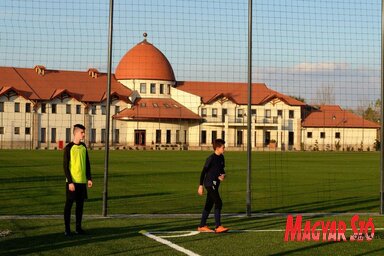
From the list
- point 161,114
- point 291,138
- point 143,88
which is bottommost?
point 291,138

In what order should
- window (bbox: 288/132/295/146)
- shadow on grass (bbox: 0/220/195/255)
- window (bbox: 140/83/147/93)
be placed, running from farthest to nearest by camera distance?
window (bbox: 288/132/295/146)
window (bbox: 140/83/147/93)
shadow on grass (bbox: 0/220/195/255)

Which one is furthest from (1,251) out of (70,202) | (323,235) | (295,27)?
(295,27)

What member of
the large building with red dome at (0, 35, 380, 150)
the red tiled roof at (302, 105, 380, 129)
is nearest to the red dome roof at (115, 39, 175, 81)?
the large building with red dome at (0, 35, 380, 150)

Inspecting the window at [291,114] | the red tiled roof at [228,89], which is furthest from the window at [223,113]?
the window at [291,114]

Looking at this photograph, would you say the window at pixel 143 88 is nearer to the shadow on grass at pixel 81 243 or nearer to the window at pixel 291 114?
the window at pixel 291 114

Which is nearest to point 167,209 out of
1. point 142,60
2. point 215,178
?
point 215,178

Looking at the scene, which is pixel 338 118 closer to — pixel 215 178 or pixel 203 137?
pixel 215 178

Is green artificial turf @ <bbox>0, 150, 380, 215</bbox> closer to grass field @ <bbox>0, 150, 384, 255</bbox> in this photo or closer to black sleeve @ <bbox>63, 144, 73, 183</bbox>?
grass field @ <bbox>0, 150, 384, 255</bbox>

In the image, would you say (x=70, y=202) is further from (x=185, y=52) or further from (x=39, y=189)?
(x=39, y=189)

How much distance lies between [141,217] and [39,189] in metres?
11.0

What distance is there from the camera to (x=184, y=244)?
12609 mm

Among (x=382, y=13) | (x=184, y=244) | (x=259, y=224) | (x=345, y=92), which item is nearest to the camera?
(x=184, y=244)

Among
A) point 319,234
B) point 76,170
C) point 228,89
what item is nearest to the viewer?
point 319,234

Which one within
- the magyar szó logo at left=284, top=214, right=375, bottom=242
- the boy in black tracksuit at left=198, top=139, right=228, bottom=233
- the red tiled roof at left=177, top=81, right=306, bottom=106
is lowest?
the magyar szó logo at left=284, top=214, right=375, bottom=242
